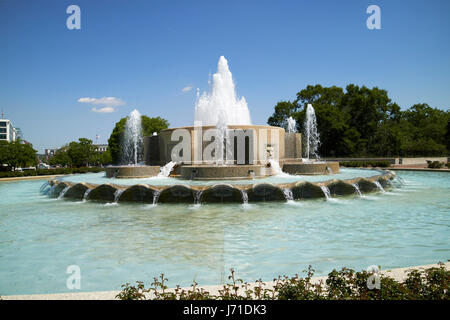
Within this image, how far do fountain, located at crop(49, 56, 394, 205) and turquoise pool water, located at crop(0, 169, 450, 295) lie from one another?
75 centimetres

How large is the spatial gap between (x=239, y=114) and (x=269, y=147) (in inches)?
188

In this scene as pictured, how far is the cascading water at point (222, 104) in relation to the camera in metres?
24.0

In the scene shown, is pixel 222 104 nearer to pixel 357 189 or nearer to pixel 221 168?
pixel 221 168

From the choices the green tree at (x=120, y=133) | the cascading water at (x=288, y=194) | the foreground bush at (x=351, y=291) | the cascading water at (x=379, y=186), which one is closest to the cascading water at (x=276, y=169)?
the cascading water at (x=379, y=186)

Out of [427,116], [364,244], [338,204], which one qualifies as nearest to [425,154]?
[427,116]

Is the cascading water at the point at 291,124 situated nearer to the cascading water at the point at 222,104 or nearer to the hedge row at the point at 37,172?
the cascading water at the point at 222,104

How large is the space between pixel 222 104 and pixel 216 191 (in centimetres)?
1269

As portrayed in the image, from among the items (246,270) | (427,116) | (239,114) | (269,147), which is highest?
(427,116)

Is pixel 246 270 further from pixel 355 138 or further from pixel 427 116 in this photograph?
pixel 427 116

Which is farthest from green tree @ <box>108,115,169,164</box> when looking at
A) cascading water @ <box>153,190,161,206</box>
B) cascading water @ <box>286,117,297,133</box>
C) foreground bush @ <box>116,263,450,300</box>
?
foreground bush @ <box>116,263,450,300</box>

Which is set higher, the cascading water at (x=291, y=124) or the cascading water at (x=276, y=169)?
the cascading water at (x=291, y=124)

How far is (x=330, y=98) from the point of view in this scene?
57531 millimetres

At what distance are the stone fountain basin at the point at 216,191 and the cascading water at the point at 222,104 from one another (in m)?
10.6

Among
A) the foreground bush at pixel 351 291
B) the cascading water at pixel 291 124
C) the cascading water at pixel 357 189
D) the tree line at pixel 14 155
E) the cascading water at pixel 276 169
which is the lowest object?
the foreground bush at pixel 351 291
